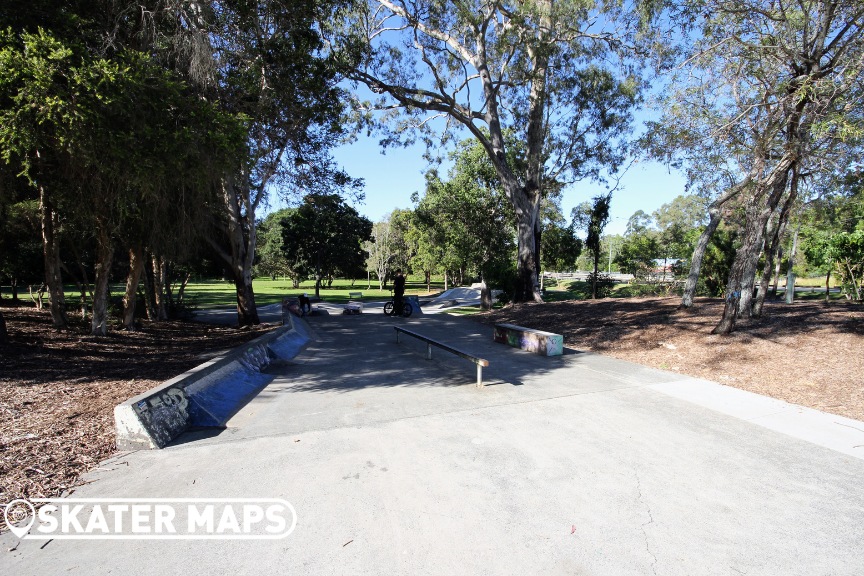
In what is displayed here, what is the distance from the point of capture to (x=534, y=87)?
59.0 feet

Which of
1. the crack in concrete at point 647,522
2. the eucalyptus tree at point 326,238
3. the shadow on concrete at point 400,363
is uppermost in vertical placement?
the eucalyptus tree at point 326,238

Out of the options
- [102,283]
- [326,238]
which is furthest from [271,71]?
[326,238]

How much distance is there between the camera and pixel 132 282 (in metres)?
11.7

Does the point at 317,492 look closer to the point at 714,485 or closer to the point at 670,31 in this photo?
the point at 714,485

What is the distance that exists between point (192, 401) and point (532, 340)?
679 centimetres

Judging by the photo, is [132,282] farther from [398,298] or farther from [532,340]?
[532,340]

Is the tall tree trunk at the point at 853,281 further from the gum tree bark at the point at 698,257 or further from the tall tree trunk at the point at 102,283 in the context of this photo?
the tall tree trunk at the point at 102,283

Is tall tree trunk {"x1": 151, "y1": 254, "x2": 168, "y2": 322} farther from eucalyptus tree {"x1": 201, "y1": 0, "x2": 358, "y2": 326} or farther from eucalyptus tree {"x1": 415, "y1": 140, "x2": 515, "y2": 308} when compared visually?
eucalyptus tree {"x1": 415, "y1": 140, "x2": 515, "y2": 308}

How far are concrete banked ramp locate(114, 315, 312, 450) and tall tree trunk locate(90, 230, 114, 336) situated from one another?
4671mm

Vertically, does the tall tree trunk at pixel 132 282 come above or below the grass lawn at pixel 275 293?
above

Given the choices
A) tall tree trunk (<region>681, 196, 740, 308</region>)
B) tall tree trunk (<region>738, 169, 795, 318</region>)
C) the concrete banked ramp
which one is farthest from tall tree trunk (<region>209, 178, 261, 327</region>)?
tall tree trunk (<region>681, 196, 740, 308</region>)

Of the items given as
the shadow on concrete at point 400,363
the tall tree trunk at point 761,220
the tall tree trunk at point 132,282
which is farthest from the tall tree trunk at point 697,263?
the tall tree trunk at point 132,282

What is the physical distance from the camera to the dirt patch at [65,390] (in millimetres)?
3866

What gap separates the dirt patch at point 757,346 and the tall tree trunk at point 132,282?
1081 centimetres
